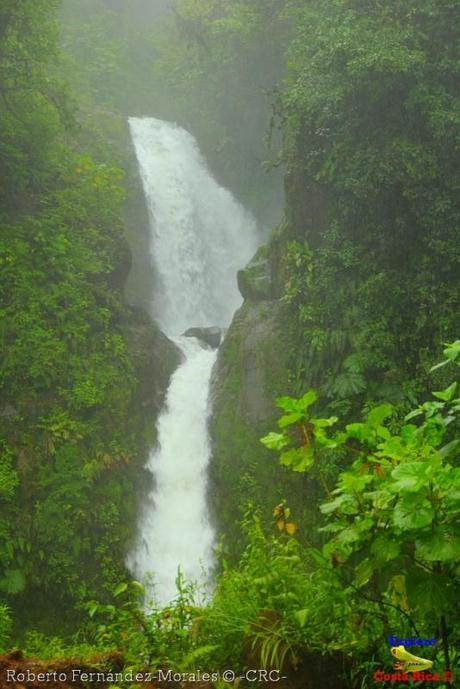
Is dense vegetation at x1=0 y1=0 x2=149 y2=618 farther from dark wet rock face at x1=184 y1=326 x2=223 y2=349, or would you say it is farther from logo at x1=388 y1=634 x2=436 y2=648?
logo at x1=388 y1=634 x2=436 y2=648

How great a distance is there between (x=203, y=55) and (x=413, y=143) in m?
14.0

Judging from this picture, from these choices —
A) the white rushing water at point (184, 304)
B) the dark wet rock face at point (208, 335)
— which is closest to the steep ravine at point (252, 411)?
the white rushing water at point (184, 304)

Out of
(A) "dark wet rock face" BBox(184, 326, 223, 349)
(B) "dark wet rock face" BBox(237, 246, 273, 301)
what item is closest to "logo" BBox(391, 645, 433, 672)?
(B) "dark wet rock face" BBox(237, 246, 273, 301)

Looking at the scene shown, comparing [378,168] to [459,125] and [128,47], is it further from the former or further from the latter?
[128,47]

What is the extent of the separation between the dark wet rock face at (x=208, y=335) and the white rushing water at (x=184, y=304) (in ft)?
1.47

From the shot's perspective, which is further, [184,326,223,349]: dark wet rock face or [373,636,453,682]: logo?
[184,326,223,349]: dark wet rock face

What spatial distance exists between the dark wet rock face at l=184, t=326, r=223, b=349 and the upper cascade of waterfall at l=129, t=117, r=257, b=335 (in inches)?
69.0

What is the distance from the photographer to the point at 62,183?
13.9m

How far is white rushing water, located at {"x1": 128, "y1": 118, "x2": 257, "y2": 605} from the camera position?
10.4 metres

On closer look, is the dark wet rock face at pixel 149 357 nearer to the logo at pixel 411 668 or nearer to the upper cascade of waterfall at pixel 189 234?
the upper cascade of waterfall at pixel 189 234

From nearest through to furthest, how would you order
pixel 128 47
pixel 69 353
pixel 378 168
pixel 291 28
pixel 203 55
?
pixel 378 168
pixel 69 353
pixel 291 28
pixel 203 55
pixel 128 47

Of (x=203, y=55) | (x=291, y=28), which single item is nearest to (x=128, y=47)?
(x=203, y=55)

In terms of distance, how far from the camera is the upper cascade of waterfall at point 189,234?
18.2 metres

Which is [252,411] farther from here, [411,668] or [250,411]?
[411,668]
